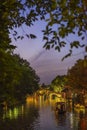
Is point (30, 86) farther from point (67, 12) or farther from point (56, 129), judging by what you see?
point (67, 12)

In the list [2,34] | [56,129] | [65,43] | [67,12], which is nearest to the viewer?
[67,12]

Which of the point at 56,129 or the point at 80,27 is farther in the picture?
the point at 56,129

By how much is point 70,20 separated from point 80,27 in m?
0.24

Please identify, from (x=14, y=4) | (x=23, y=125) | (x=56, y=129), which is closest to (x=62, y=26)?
(x=14, y=4)

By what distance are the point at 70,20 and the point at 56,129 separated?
5900 cm

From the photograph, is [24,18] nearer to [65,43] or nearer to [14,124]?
[65,43]

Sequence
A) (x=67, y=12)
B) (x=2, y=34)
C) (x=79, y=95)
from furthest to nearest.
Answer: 1. (x=79, y=95)
2. (x=2, y=34)
3. (x=67, y=12)

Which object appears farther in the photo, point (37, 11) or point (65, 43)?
point (37, 11)

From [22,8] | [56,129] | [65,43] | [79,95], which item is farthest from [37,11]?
[79,95]

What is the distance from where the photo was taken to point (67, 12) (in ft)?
26.9

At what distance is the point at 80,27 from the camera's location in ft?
27.3

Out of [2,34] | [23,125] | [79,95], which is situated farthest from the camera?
[79,95]

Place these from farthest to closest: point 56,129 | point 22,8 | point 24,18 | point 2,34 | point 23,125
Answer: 1. point 23,125
2. point 56,129
3. point 2,34
4. point 24,18
5. point 22,8

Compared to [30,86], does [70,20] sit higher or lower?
lower
